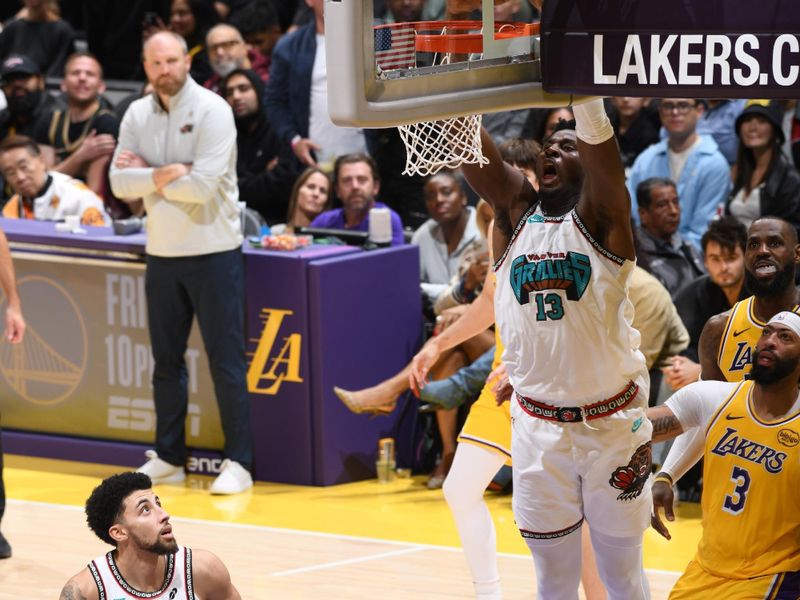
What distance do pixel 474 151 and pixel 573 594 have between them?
1509 millimetres

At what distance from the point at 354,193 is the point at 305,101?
144 cm

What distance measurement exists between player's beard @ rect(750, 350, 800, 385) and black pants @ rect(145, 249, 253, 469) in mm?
3745

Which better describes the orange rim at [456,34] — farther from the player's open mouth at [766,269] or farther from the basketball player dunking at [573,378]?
the player's open mouth at [766,269]

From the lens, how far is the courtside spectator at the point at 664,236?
8.72m

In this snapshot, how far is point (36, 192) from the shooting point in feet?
32.3

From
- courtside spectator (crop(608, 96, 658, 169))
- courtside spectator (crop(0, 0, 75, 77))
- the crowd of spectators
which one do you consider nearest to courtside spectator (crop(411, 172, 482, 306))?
the crowd of spectators

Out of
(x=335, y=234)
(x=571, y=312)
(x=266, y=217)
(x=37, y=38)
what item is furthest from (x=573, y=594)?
(x=37, y=38)

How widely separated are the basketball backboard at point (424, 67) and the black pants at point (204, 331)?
3673mm

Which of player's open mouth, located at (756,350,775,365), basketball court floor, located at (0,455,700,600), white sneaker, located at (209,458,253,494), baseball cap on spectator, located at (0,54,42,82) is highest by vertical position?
baseball cap on spectator, located at (0,54,42,82)

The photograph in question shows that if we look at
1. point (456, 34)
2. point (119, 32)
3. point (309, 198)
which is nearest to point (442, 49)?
point (456, 34)

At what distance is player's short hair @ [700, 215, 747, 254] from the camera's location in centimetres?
767

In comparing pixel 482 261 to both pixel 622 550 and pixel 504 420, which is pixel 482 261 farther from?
pixel 622 550

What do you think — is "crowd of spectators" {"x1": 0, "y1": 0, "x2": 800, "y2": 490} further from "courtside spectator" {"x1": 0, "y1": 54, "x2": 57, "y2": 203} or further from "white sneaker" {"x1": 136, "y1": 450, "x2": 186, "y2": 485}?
"white sneaker" {"x1": 136, "y1": 450, "x2": 186, "y2": 485}

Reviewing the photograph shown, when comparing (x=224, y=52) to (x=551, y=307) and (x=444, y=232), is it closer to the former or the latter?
(x=444, y=232)
